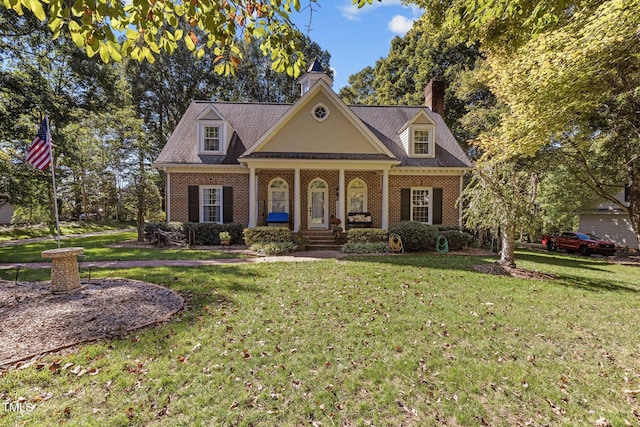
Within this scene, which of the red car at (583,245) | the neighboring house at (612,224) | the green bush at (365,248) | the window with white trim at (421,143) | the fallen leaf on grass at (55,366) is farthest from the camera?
the neighboring house at (612,224)

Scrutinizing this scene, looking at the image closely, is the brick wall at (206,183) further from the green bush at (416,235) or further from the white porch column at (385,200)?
the green bush at (416,235)

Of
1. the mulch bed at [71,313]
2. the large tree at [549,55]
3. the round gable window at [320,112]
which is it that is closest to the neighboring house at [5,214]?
the mulch bed at [71,313]

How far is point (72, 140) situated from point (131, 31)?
1913cm

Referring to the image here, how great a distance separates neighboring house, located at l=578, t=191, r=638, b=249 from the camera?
77.9 ft

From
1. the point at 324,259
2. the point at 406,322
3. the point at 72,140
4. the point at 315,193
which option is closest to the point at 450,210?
the point at 315,193

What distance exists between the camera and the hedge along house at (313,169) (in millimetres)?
14266

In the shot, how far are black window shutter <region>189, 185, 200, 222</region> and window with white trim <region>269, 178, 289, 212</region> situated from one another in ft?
11.6

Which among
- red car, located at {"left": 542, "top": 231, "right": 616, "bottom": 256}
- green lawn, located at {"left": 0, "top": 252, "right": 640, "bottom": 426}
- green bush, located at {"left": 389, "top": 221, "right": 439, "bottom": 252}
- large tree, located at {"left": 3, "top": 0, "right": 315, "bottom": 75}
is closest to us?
large tree, located at {"left": 3, "top": 0, "right": 315, "bottom": 75}

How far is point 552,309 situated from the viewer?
5898mm

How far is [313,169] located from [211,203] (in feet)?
17.5

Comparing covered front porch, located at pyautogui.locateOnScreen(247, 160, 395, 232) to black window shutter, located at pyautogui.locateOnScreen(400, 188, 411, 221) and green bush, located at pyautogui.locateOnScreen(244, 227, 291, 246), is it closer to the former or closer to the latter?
black window shutter, located at pyautogui.locateOnScreen(400, 188, 411, 221)

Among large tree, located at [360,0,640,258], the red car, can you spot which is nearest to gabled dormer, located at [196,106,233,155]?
large tree, located at [360,0,640,258]

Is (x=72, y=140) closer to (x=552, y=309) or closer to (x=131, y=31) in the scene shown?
(x=131, y=31)

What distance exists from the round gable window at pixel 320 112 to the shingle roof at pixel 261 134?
1.89 meters
